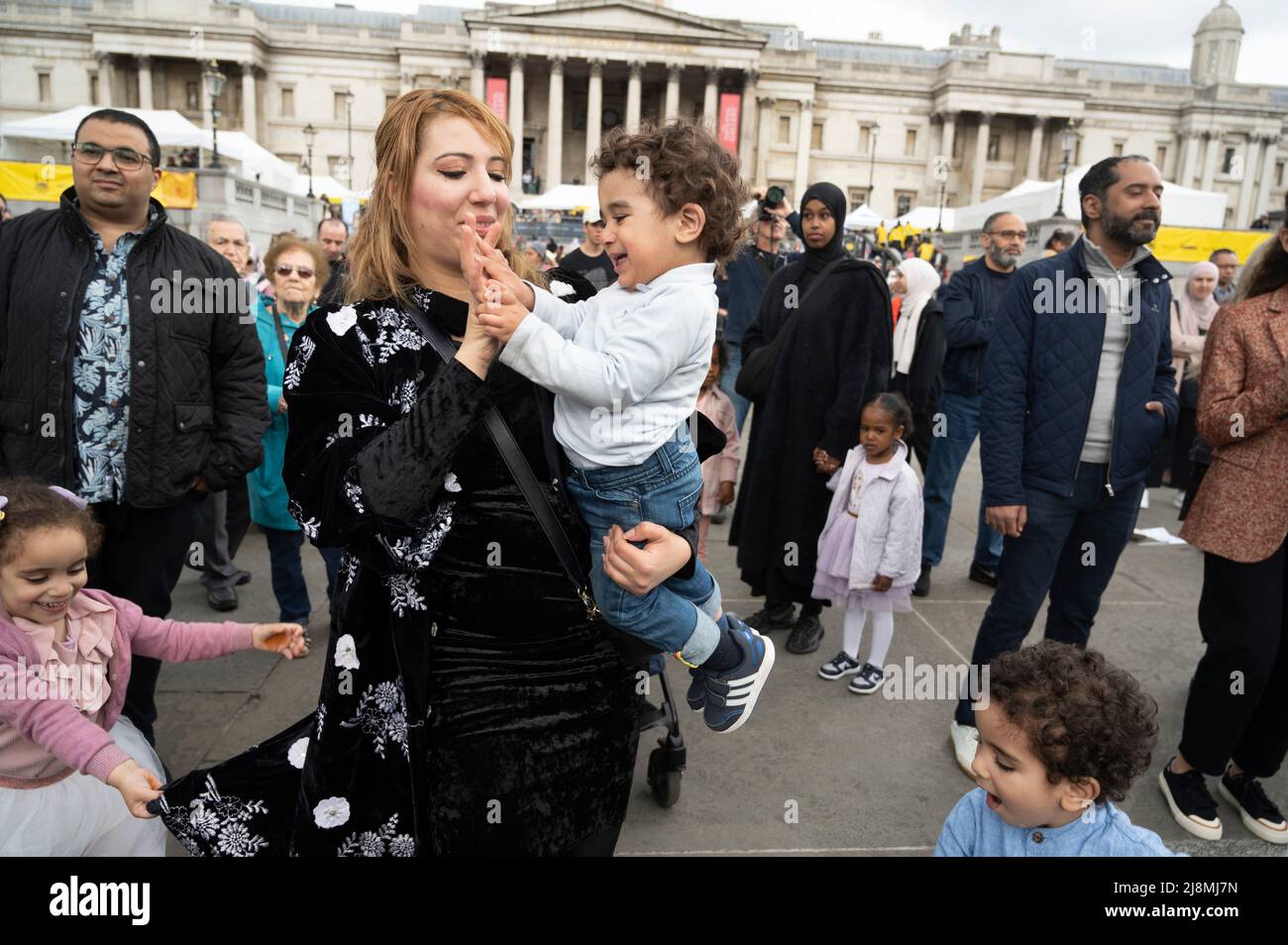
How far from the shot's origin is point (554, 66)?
5694 cm

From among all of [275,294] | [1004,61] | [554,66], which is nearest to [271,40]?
[554,66]

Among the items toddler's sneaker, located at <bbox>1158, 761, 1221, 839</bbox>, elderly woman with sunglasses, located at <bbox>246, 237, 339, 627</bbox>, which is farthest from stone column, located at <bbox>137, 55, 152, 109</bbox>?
toddler's sneaker, located at <bbox>1158, 761, 1221, 839</bbox>

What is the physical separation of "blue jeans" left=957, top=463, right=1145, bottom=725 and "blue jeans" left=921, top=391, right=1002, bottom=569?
225 cm

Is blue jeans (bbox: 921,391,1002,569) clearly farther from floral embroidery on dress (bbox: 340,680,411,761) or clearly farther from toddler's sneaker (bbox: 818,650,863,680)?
floral embroidery on dress (bbox: 340,680,411,761)

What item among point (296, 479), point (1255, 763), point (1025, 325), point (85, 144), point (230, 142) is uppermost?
point (230, 142)

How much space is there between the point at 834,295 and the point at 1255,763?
2756mm

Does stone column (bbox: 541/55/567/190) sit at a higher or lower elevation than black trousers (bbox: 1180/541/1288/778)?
higher

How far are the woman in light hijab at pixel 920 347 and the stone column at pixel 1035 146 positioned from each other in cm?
6466

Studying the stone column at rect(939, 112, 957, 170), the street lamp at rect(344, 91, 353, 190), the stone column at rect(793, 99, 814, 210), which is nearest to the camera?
the street lamp at rect(344, 91, 353, 190)

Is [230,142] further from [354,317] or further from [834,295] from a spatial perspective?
[354,317]

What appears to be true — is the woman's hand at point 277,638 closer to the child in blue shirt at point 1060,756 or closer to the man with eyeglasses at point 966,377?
the child in blue shirt at point 1060,756

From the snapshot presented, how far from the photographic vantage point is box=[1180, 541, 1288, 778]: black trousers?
3.15 meters

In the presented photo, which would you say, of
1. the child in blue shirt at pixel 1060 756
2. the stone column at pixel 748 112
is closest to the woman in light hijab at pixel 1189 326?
the child in blue shirt at pixel 1060 756

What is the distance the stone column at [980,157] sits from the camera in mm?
62094
